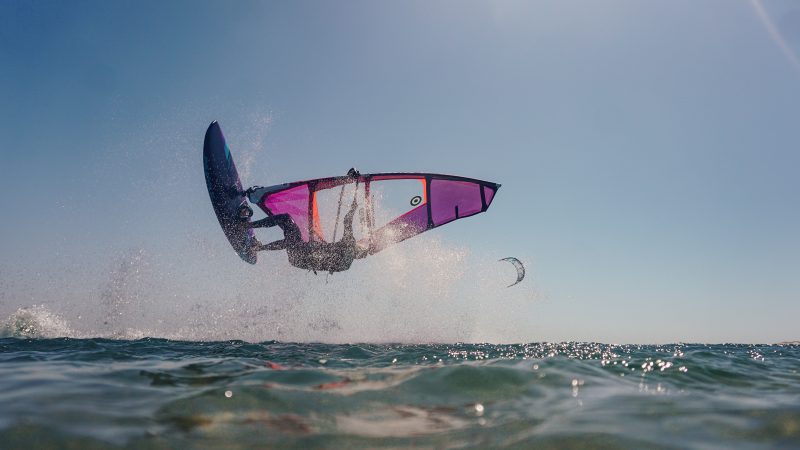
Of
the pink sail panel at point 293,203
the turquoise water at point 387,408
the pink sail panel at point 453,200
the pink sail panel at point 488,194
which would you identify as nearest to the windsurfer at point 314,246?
the pink sail panel at point 293,203

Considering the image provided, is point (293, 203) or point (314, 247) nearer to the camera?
point (314, 247)

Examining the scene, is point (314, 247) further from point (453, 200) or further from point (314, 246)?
point (453, 200)

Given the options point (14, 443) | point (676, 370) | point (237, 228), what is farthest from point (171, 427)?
point (237, 228)

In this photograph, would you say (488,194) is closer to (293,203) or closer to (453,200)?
(453,200)

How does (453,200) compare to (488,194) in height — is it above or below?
below

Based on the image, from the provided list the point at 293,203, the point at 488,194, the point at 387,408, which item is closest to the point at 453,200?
the point at 488,194

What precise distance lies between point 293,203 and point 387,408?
45.2ft

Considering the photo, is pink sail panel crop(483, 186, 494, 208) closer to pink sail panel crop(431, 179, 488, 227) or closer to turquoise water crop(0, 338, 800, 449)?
pink sail panel crop(431, 179, 488, 227)

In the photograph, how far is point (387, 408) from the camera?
12.6 feet

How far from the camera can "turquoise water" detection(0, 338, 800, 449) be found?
306 cm

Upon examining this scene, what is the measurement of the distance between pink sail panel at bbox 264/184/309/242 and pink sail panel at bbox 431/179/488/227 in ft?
15.7

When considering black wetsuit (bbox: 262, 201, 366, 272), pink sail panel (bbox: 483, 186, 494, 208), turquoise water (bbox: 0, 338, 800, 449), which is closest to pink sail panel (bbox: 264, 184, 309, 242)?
black wetsuit (bbox: 262, 201, 366, 272)

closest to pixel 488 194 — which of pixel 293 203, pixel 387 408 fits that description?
pixel 293 203

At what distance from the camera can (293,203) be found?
664 inches
